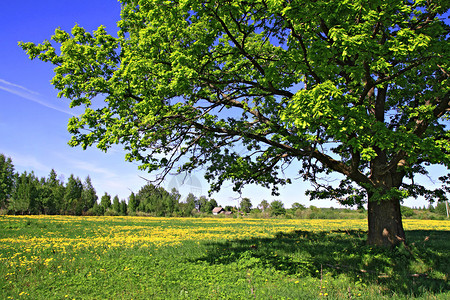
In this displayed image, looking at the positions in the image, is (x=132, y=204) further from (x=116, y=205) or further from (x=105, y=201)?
(x=105, y=201)

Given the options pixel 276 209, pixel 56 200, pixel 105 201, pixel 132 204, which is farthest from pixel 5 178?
pixel 276 209

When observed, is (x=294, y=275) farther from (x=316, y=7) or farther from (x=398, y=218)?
(x=316, y=7)

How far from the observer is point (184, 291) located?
714 centimetres

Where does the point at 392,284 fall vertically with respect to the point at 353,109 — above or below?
below

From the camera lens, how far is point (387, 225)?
36.9 ft

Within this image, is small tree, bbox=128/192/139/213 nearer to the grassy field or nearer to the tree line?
the tree line

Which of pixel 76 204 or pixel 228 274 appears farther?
pixel 76 204

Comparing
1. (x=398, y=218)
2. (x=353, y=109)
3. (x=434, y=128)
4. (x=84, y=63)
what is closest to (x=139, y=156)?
(x=84, y=63)

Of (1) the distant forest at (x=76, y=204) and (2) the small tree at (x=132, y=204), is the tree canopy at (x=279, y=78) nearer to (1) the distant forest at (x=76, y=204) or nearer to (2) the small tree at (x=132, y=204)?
(1) the distant forest at (x=76, y=204)

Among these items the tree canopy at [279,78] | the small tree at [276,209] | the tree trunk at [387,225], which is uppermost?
the tree canopy at [279,78]

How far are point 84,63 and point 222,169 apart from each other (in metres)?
7.81

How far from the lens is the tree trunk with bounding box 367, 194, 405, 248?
11078 mm

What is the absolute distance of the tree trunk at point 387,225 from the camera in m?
11.1

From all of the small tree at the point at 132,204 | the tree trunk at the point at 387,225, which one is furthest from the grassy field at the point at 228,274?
the small tree at the point at 132,204
